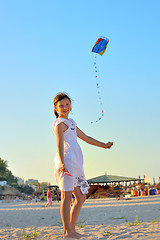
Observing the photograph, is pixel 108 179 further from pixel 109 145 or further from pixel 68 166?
pixel 68 166

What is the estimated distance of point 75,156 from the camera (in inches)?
159

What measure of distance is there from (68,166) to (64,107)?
76 cm

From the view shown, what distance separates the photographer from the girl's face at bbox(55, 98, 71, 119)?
417 centimetres

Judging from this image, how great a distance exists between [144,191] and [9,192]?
1977 centimetres

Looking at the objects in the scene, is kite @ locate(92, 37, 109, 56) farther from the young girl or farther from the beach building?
the beach building

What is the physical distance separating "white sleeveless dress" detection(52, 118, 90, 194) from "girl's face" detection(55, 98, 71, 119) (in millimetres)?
104

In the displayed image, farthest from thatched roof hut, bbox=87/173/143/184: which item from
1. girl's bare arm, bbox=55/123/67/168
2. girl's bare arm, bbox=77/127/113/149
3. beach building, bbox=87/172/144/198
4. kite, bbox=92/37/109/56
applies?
girl's bare arm, bbox=55/123/67/168

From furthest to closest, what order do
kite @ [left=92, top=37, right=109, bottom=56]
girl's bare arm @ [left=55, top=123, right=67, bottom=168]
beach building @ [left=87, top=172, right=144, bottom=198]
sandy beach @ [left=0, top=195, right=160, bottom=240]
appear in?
beach building @ [left=87, top=172, right=144, bottom=198], kite @ [left=92, top=37, right=109, bottom=56], sandy beach @ [left=0, top=195, right=160, bottom=240], girl's bare arm @ [left=55, top=123, right=67, bottom=168]

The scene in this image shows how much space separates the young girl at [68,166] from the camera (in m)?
3.92

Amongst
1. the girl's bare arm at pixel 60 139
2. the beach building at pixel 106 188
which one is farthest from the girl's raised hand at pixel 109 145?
the beach building at pixel 106 188

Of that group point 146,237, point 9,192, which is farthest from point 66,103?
point 9,192

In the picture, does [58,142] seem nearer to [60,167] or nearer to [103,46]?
[60,167]

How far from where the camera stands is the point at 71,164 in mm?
3965

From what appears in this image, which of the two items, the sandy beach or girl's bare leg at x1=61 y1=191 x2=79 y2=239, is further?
the sandy beach
